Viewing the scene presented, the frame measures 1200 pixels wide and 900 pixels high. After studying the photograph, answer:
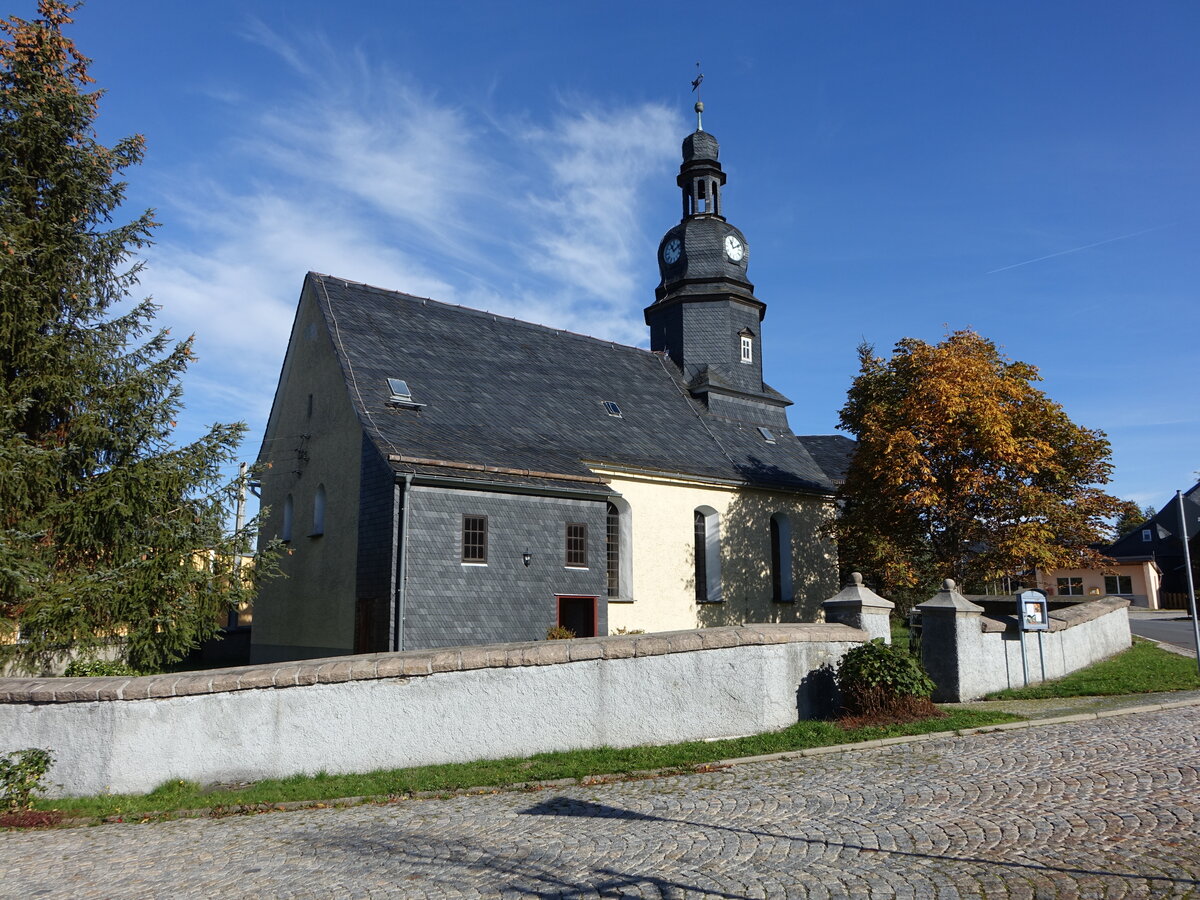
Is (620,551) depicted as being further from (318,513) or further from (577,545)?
(318,513)

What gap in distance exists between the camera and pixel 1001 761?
8273mm

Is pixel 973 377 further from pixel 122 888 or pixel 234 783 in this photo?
pixel 122 888

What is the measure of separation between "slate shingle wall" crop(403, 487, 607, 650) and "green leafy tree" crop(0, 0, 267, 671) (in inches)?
145

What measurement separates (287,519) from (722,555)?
37.7 feet

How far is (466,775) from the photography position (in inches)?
354

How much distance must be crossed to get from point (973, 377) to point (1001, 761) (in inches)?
517

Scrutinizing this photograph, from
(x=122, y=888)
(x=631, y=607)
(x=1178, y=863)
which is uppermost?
(x=631, y=607)

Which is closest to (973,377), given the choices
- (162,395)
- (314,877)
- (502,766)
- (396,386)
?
(396,386)

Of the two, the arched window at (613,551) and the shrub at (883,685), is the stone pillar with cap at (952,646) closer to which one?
the shrub at (883,685)

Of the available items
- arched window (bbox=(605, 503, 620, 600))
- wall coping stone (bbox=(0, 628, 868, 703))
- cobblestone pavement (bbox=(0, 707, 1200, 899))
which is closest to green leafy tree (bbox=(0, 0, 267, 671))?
wall coping stone (bbox=(0, 628, 868, 703))

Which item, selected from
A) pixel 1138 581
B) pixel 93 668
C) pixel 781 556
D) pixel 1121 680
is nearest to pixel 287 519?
pixel 93 668

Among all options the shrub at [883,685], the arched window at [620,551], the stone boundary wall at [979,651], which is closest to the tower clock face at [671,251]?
the arched window at [620,551]

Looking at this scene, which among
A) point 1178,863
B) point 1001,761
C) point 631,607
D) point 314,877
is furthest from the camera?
point 631,607

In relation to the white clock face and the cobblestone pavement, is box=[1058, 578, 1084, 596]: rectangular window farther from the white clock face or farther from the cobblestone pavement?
the cobblestone pavement
